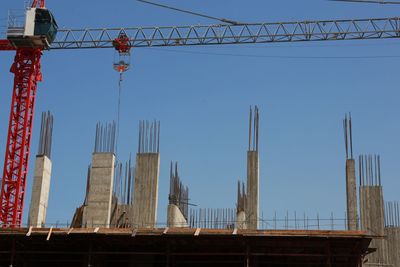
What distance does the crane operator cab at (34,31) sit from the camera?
122ft

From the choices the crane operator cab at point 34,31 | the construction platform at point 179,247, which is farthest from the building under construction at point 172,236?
the crane operator cab at point 34,31

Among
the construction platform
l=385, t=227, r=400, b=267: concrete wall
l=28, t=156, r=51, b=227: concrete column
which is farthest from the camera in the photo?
l=385, t=227, r=400, b=267: concrete wall

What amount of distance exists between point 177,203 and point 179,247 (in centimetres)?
768

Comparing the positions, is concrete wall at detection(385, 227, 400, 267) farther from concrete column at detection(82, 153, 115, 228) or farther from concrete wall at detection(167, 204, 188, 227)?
concrete column at detection(82, 153, 115, 228)

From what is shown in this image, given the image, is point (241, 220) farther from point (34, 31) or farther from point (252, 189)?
point (34, 31)

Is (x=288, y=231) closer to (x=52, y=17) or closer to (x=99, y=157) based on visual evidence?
(x=99, y=157)

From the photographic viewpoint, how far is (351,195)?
24.9 m

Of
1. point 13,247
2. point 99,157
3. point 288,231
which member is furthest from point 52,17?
point 288,231

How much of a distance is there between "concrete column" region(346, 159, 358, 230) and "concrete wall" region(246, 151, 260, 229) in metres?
3.16

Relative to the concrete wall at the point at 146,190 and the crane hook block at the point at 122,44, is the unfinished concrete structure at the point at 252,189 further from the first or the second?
the crane hook block at the point at 122,44

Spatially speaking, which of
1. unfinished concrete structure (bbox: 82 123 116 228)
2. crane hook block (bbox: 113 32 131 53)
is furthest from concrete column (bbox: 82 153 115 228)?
crane hook block (bbox: 113 32 131 53)

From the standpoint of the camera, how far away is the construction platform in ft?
65.9

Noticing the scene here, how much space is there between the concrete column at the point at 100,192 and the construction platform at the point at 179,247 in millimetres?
3648

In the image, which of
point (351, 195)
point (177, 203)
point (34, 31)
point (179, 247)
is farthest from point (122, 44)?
point (179, 247)
